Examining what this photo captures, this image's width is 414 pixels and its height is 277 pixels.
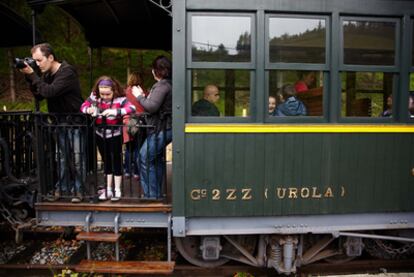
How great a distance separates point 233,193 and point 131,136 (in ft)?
4.49

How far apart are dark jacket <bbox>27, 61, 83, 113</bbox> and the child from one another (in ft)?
0.96

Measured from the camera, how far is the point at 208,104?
4.30 meters

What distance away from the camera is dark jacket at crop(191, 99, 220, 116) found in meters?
4.27

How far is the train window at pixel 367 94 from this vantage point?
4426 millimetres

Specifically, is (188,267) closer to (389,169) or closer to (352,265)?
(352,265)

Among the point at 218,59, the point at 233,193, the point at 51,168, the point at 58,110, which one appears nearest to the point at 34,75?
the point at 58,110

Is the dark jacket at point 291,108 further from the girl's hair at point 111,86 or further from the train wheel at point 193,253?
the girl's hair at point 111,86

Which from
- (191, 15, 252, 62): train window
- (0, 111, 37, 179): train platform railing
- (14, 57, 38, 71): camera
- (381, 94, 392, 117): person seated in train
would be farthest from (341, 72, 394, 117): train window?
(0, 111, 37, 179): train platform railing

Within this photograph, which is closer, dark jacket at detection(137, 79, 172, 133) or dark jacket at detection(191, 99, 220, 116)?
dark jacket at detection(191, 99, 220, 116)

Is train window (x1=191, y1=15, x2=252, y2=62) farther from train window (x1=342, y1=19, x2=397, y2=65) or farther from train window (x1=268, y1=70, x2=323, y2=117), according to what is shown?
train window (x1=342, y1=19, x2=397, y2=65)

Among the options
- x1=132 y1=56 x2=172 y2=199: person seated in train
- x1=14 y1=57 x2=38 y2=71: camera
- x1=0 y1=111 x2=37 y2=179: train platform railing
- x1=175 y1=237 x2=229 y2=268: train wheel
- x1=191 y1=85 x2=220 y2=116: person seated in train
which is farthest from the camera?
x1=0 y1=111 x2=37 y2=179: train platform railing

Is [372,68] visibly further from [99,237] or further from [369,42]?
[99,237]

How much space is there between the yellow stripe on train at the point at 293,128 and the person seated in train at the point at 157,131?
1.43ft

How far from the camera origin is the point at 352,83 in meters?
4.45
